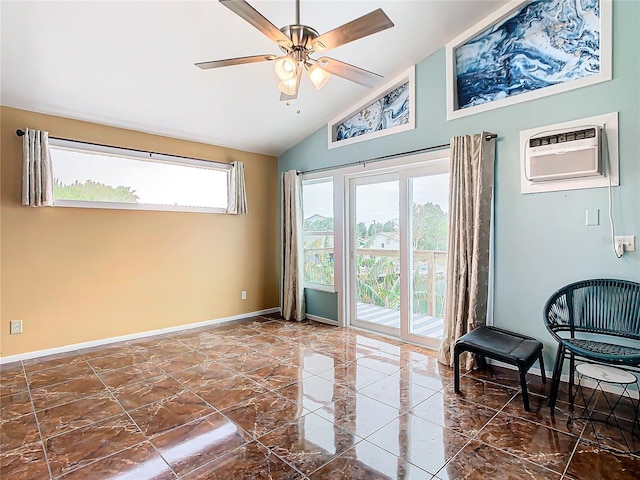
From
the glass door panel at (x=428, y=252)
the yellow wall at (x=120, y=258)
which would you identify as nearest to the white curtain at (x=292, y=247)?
the yellow wall at (x=120, y=258)

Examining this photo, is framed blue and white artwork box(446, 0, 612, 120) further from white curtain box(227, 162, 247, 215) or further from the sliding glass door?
white curtain box(227, 162, 247, 215)

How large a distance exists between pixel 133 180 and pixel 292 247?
89.6 inches

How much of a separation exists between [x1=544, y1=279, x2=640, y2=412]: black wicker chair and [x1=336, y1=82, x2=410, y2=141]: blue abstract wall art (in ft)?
8.05

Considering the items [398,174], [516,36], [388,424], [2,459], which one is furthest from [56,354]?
[516,36]

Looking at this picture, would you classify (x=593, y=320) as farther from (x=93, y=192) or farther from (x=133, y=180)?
(x=93, y=192)

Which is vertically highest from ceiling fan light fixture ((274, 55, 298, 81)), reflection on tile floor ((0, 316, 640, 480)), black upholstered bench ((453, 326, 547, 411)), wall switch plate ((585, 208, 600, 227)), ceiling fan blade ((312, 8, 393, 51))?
ceiling fan blade ((312, 8, 393, 51))

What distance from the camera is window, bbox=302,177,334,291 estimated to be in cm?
517

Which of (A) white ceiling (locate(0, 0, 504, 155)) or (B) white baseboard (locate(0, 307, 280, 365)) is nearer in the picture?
(A) white ceiling (locate(0, 0, 504, 155))

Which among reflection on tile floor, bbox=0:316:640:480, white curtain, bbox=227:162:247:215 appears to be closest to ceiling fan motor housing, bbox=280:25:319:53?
reflection on tile floor, bbox=0:316:640:480

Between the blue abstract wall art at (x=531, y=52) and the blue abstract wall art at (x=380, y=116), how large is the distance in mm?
659

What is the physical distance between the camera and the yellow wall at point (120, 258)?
3.61m

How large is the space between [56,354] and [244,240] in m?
2.63

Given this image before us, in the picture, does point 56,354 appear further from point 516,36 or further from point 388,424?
point 516,36

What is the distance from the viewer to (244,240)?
544 centimetres
